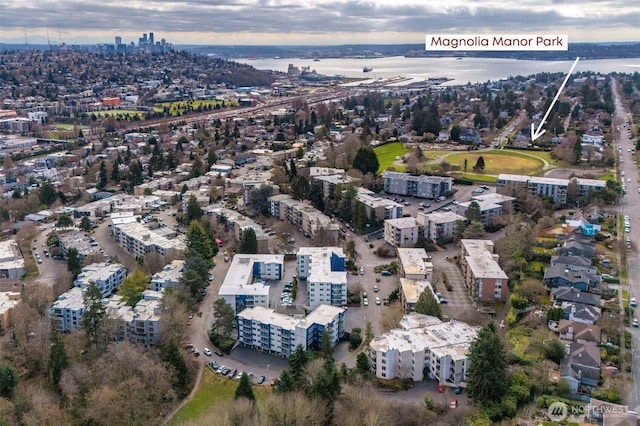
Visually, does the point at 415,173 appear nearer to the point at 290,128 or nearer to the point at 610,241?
the point at 610,241

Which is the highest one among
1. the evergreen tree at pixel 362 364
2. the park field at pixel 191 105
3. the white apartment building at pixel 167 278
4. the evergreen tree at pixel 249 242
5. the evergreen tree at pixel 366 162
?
the park field at pixel 191 105

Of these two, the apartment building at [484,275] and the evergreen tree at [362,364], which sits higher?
the apartment building at [484,275]

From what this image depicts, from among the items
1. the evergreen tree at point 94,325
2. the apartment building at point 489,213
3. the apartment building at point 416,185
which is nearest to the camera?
the evergreen tree at point 94,325

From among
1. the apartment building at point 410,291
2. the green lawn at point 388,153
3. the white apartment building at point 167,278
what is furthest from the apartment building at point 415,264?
the green lawn at point 388,153

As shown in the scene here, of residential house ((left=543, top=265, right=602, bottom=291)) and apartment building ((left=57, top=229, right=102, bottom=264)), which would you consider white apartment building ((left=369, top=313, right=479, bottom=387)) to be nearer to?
residential house ((left=543, top=265, right=602, bottom=291))

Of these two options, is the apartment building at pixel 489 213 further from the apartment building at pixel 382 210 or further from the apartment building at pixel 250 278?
the apartment building at pixel 250 278

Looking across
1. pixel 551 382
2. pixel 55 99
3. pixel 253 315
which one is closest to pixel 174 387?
pixel 253 315

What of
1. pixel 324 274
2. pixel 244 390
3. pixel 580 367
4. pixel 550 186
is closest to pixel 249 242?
pixel 324 274

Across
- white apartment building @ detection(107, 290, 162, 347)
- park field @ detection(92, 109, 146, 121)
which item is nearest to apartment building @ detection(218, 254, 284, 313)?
white apartment building @ detection(107, 290, 162, 347)
